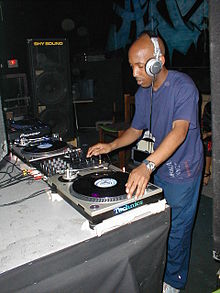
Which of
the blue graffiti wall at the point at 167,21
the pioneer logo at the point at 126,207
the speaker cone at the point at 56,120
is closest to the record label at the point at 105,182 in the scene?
the pioneer logo at the point at 126,207

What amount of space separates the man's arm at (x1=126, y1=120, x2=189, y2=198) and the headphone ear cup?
25 centimetres

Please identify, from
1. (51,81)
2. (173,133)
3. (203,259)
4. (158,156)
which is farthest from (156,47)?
(51,81)

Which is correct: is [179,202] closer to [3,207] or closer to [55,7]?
[3,207]

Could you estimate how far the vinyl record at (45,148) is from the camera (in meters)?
1.52

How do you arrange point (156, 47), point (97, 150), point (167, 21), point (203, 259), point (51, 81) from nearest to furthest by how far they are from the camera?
point (156, 47) → point (97, 150) → point (203, 259) → point (51, 81) → point (167, 21)

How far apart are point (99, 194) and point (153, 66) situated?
2.16 ft

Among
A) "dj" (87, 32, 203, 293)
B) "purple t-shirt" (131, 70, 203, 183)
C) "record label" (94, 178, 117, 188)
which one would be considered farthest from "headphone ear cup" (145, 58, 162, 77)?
"record label" (94, 178, 117, 188)

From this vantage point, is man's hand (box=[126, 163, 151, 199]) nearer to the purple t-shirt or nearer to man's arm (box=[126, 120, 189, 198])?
man's arm (box=[126, 120, 189, 198])

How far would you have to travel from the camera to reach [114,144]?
62.3 inches

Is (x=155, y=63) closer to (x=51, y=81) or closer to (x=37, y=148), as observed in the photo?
(x=37, y=148)

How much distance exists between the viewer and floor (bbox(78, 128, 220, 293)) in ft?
5.63

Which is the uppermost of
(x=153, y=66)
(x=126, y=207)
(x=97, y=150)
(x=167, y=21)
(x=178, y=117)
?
(x=167, y=21)

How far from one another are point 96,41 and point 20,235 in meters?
5.84

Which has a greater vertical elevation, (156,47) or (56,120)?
(156,47)
